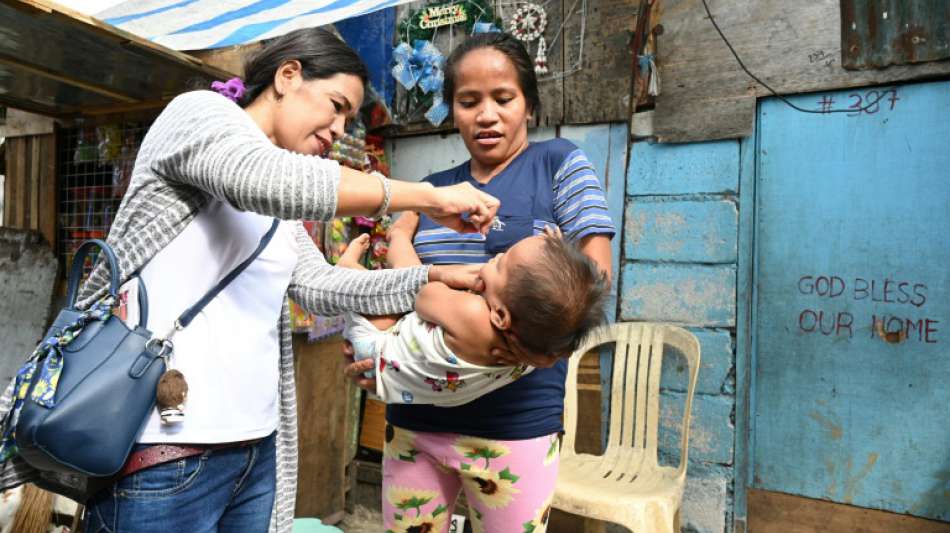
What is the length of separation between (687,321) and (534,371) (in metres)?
1.73

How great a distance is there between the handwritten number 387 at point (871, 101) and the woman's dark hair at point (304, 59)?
7.74 feet

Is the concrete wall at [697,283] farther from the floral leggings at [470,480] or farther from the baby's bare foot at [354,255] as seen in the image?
the baby's bare foot at [354,255]

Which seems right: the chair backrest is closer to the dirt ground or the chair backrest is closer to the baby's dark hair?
the dirt ground

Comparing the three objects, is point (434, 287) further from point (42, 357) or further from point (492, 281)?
point (42, 357)

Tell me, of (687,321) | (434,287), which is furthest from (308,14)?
(687,321)

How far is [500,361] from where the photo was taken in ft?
4.33

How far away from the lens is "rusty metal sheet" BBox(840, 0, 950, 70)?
8.07 ft

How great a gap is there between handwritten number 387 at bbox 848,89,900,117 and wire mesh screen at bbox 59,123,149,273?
11.4 feet

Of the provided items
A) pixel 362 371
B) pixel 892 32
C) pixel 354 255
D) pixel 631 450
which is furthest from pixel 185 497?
pixel 892 32

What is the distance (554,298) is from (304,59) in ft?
2.44

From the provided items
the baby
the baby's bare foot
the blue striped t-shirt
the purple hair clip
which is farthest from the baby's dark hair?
the purple hair clip

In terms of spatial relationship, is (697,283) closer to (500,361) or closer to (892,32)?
(892,32)

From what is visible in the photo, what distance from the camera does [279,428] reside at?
4.42ft

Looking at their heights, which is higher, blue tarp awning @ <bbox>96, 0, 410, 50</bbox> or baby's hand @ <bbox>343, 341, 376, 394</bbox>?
blue tarp awning @ <bbox>96, 0, 410, 50</bbox>
